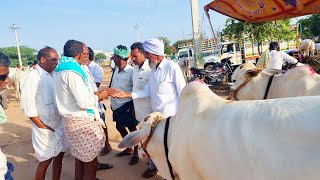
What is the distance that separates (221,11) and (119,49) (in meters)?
3.37

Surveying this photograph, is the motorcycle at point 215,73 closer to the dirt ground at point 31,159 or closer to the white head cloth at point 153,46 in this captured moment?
the dirt ground at point 31,159

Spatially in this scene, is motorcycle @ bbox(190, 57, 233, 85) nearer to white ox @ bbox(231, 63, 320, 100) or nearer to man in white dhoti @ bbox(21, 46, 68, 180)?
white ox @ bbox(231, 63, 320, 100)

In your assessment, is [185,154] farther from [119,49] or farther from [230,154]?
[119,49]

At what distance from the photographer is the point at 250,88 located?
119 inches

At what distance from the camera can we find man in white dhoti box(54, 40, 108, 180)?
2.87 metres

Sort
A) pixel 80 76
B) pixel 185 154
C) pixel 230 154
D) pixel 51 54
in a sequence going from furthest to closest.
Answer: pixel 51 54
pixel 80 76
pixel 185 154
pixel 230 154

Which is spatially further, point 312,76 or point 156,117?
point 312,76

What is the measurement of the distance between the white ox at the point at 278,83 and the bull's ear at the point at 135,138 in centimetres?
130

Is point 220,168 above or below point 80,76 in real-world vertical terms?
below

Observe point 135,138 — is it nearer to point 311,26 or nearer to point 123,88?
point 123,88

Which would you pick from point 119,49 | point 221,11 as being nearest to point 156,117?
point 119,49

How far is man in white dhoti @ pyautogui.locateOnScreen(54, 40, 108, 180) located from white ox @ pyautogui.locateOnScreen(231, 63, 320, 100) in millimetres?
1484

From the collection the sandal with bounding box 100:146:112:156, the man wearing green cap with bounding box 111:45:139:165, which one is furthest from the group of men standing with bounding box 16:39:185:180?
the sandal with bounding box 100:146:112:156

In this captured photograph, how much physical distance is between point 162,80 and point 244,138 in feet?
6.55
